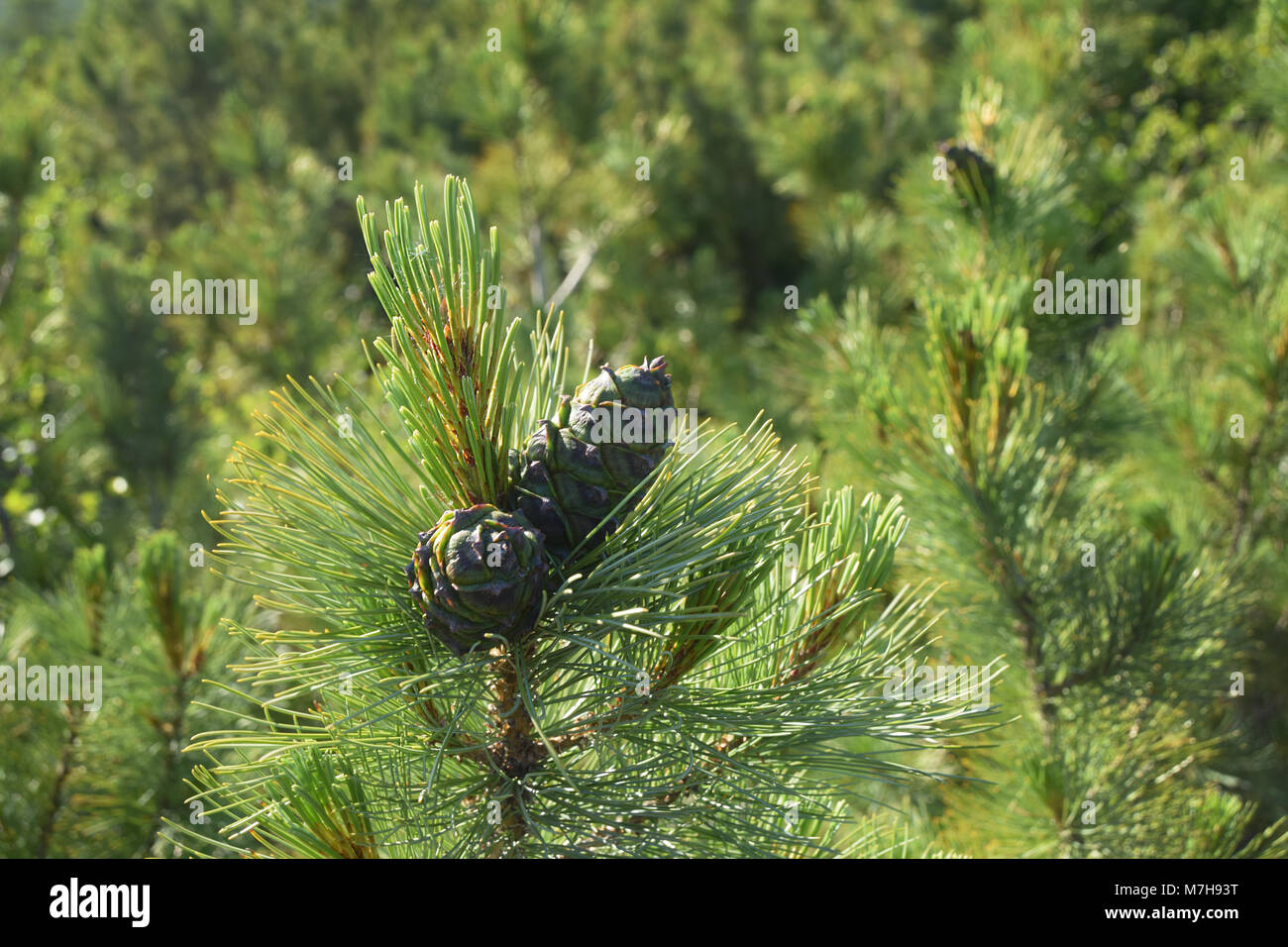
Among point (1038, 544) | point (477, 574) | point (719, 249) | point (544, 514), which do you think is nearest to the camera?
point (477, 574)

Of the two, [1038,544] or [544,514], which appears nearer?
[544,514]

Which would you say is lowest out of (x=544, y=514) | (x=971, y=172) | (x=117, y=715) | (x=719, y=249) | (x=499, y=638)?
(x=117, y=715)

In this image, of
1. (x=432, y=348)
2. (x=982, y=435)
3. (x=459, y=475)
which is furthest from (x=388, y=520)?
(x=982, y=435)

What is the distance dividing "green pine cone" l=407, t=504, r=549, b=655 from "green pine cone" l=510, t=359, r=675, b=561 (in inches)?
2.1

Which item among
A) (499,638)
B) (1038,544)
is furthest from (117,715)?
(1038,544)

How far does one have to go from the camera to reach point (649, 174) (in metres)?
4.78

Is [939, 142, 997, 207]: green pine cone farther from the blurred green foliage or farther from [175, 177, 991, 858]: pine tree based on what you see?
[175, 177, 991, 858]: pine tree

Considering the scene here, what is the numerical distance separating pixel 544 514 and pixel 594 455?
9cm

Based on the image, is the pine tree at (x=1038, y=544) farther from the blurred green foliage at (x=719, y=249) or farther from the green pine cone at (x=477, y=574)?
the green pine cone at (x=477, y=574)

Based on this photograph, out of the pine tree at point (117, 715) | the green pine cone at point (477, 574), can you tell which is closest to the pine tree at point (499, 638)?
the green pine cone at point (477, 574)

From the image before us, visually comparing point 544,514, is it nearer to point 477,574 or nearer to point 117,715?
point 477,574

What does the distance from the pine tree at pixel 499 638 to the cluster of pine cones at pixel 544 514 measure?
0.02m

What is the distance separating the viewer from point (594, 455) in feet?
2.98

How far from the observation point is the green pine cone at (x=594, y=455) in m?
0.88
